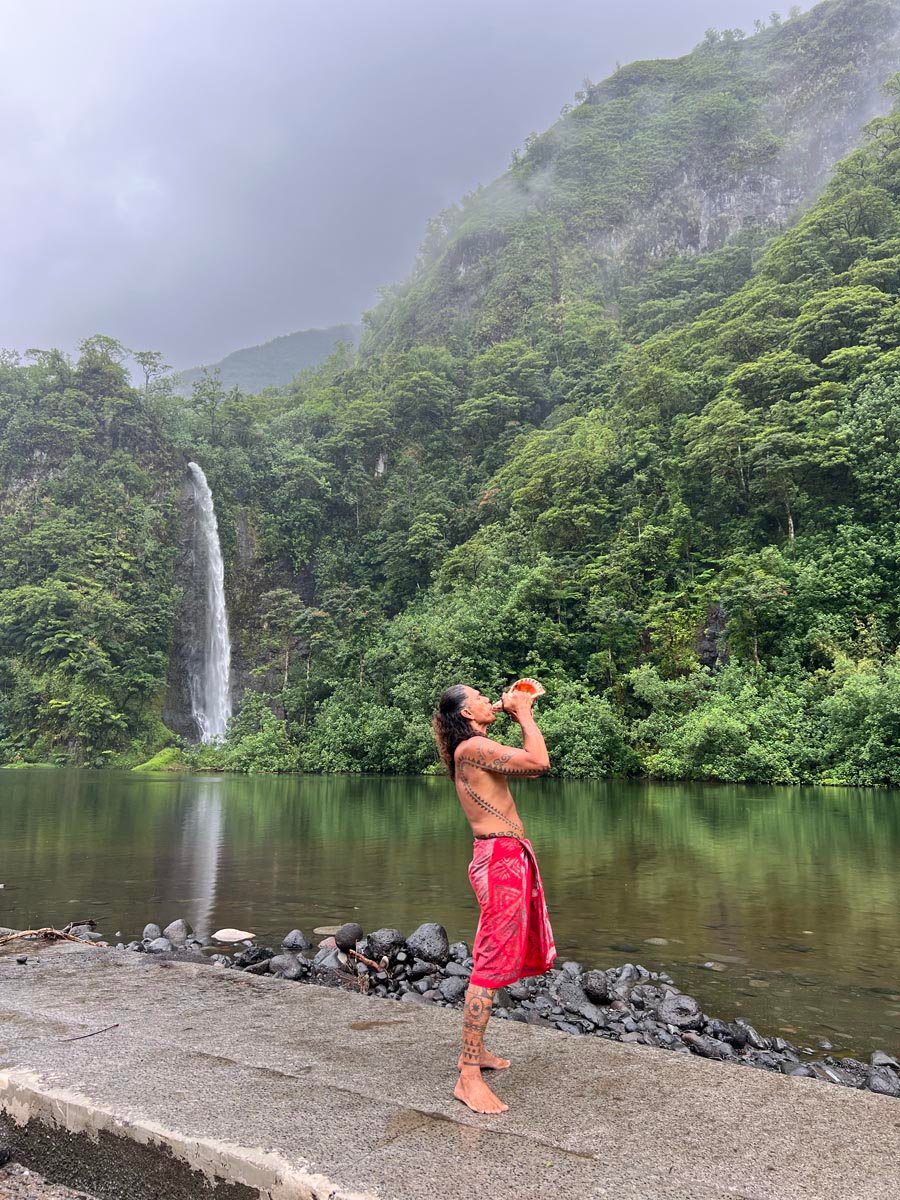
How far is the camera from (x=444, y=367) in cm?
5566

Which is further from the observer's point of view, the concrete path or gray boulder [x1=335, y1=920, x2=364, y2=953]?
gray boulder [x1=335, y1=920, x2=364, y2=953]

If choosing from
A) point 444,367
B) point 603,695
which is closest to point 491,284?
point 444,367

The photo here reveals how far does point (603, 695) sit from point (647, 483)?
1167cm

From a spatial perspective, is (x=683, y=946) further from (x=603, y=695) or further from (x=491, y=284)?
(x=491, y=284)

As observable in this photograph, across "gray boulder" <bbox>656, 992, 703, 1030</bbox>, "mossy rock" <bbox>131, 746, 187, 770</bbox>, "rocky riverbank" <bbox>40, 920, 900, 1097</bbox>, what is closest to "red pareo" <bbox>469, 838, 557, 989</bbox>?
"rocky riverbank" <bbox>40, 920, 900, 1097</bbox>

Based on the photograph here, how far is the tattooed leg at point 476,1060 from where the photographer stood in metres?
2.74

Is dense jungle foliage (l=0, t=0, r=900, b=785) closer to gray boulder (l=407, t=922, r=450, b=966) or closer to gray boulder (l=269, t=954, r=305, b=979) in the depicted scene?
gray boulder (l=407, t=922, r=450, b=966)

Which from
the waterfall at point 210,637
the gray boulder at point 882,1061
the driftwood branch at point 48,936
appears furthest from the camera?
the waterfall at point 210,637

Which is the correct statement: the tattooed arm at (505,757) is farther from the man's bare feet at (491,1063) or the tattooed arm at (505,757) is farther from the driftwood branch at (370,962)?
the driftwood branch at (370,962)

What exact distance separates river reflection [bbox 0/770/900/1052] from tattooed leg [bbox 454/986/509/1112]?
289cm

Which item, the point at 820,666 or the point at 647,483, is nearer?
the point at 820,666

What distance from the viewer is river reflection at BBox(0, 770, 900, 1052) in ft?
19.5

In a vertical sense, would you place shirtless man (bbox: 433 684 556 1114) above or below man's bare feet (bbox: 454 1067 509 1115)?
above

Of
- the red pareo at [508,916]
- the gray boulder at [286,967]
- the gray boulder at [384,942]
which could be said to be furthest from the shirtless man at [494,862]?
the gray boulder at [384,942]
